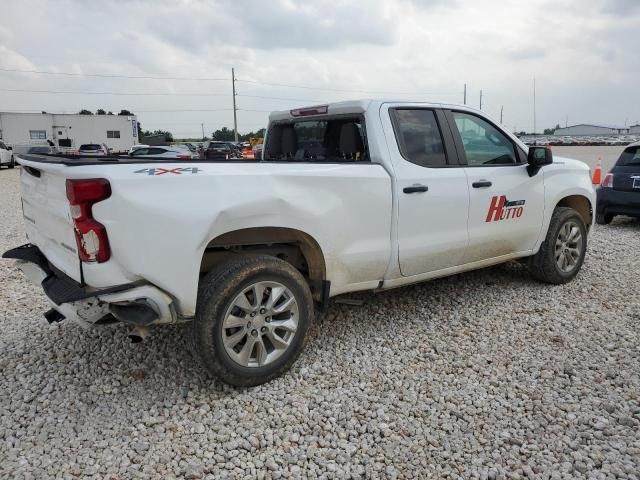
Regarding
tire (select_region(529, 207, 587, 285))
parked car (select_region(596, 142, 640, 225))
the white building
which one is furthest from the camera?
the white building

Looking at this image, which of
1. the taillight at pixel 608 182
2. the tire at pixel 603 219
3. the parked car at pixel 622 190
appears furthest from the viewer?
the tire at pixel 603 219

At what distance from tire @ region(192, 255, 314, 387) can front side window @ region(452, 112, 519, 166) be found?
82.3 inches

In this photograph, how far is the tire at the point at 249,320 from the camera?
3.05 meters

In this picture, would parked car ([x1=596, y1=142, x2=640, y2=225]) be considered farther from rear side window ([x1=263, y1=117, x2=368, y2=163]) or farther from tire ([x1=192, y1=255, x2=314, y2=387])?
tire ([x1=192, y1=255, x2=314, y2=387])

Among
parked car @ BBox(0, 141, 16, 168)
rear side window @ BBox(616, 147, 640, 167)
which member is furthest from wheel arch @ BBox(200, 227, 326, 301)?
parked car @ BBox(0, 141, 16, 168)

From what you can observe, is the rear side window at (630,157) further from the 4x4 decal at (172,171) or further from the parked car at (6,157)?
the parked car at (6,157)

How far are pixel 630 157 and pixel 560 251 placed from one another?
189 inches

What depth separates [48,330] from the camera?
4289mm

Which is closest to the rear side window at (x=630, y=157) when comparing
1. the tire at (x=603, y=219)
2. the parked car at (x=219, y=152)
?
the tire at (x=603, y=219)

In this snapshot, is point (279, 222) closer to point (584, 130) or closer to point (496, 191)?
point (496, 191)

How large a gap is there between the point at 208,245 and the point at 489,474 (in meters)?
1.99

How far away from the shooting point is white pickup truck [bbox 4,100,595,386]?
9.20 feet

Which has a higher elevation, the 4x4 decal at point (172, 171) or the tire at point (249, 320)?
the 4x4 decal at point (172, 171)

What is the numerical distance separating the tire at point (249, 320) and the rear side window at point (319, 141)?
105 centimetres
